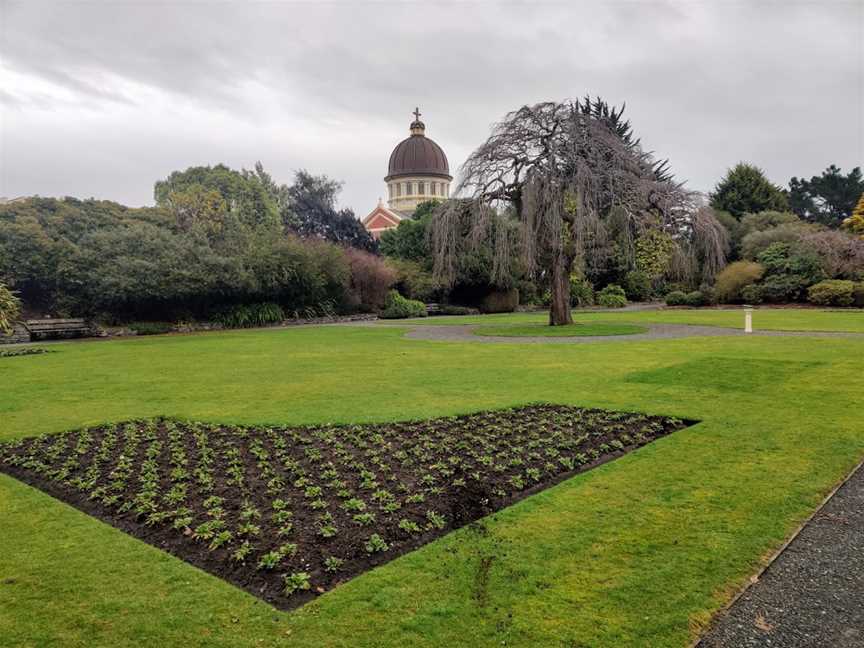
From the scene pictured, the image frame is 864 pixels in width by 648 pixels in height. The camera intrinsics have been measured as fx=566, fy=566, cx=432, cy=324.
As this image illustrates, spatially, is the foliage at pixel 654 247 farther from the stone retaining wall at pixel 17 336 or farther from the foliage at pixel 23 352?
the stone retaining wall at pixel 17 336

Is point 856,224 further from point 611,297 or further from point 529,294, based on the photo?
point 529,294

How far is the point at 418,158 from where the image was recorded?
7631cm

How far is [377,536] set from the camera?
376 centimetres

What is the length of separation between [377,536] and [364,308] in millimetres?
30904

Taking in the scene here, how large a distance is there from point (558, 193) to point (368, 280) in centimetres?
1719

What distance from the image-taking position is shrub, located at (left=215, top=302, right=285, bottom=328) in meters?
26.8

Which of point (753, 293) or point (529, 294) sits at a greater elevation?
point (529, 294)

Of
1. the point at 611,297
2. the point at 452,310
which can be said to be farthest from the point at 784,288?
the point at 452,310

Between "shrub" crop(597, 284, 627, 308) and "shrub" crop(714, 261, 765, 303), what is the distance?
648 centimetres

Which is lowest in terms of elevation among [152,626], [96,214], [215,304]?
[152,626]

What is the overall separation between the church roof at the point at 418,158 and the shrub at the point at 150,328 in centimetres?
5589

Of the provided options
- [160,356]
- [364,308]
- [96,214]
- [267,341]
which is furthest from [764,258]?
[96,214]

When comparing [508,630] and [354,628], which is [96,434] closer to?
[354,628]

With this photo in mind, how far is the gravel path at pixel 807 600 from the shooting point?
2670 millimetres
